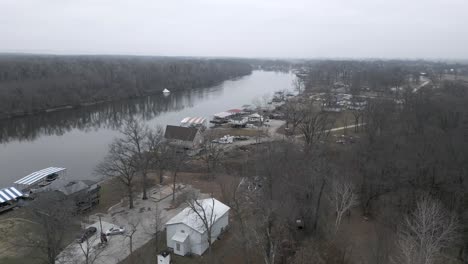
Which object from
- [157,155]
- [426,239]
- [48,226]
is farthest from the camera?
[157,155]

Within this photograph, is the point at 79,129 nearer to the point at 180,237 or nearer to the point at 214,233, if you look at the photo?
the point at 214,233

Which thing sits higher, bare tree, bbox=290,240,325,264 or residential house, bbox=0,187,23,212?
bare tree, bbox=290,240,325,264

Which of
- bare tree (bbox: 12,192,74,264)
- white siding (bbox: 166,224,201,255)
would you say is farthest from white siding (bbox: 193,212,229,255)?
bare tree (bbox: 12,192,74,264)

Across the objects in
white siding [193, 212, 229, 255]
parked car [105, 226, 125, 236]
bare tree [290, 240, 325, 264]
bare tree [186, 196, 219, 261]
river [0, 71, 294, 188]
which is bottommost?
river [0, 71, 294, 188]

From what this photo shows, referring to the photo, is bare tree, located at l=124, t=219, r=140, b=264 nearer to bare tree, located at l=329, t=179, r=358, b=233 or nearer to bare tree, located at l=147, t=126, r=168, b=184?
bare tree, located at l=147, t=126, r=168, b=184

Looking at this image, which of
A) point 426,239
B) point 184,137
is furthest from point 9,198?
point 426,239

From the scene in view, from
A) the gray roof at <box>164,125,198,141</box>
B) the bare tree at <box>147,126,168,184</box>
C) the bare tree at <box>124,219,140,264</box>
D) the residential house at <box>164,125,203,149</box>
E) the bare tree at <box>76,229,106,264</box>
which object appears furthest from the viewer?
the gray roof at <box>164,125,198,141</box>
